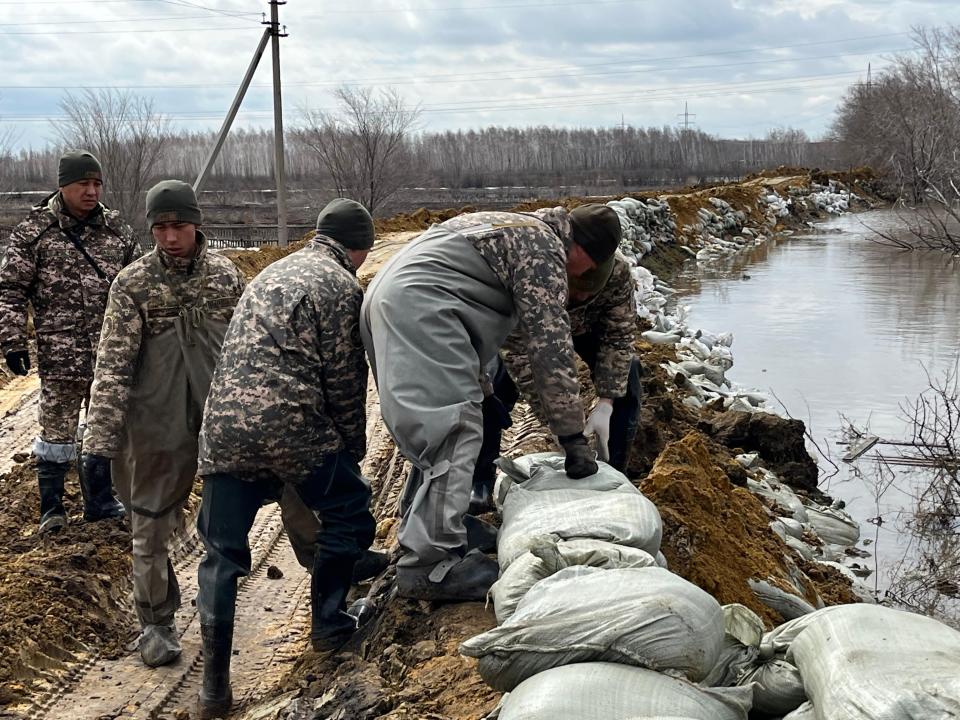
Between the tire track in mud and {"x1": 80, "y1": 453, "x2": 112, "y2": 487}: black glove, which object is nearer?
the tire track in mud

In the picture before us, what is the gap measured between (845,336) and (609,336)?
8.54 metres

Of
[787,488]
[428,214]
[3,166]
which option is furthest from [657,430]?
[3,166]

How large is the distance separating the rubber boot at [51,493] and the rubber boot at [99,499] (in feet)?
0.34

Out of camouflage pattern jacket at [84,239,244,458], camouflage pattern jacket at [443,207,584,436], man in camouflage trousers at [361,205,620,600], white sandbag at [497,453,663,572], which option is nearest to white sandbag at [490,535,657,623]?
white sandbag at [497,453,663,572]

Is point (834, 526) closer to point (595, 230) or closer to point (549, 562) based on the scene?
point (595, 230)

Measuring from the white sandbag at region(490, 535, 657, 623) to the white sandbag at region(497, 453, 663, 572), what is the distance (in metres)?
0.14

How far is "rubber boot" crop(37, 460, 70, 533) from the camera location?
15.5 ft

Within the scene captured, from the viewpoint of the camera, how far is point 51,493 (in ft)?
15.7

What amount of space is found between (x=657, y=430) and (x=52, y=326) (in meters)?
3.05

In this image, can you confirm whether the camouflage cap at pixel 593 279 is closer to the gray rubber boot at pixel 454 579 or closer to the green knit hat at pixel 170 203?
the gray rubber boot at pixel 454 579

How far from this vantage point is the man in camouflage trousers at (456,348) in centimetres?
312

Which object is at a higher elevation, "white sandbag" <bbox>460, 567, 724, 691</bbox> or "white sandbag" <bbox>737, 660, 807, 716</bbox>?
"white sandbag" <bbox>460, 567, 724, 691</bbox>

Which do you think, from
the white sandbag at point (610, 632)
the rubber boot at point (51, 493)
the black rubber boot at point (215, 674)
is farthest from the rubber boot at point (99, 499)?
the white sandbag at point (610, 632)

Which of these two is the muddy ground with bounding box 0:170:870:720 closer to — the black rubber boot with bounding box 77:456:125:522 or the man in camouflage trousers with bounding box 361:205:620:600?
the black rubber boot with bounding box 77:456:125:522
